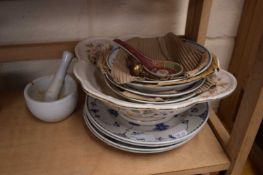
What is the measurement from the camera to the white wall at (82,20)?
1.99 feet

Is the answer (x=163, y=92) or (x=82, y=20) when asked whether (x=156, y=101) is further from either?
(x=82, y=20)

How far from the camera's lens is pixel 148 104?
16.1 inches

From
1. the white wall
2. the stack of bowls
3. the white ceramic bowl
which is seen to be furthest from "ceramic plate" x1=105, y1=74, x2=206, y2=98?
the white wall

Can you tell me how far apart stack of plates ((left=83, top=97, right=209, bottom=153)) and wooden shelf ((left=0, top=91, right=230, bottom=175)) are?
0.02 meters

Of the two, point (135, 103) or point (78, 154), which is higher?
point (135, 103)

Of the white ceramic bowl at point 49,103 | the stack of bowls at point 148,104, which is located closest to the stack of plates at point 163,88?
the stack of bowls at point 148,104

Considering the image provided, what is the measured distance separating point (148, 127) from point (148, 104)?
0.36ft

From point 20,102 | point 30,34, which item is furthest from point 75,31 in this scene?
point 20,102

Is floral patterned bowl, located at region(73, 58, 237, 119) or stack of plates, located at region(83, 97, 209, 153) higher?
floral patterned bowl, located at region(73, 58, 237, 119)

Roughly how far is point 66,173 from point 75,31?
336 millimetres

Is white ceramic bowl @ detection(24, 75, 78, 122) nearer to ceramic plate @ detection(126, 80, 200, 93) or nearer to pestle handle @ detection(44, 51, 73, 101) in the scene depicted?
pestle handle @ detection(44, 51, 73, 101)

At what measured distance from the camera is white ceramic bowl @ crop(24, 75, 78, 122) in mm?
513

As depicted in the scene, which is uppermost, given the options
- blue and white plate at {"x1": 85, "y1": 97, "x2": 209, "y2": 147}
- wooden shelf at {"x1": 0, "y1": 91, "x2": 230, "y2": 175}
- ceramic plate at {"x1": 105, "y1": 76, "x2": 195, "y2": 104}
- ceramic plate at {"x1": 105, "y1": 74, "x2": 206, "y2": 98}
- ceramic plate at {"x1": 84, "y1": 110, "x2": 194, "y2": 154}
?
ceramic plate at {"x1": 105, "y1": 74, "x2": 206, "y2": 98}

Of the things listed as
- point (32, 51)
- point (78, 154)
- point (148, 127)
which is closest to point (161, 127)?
point (148, 127)
